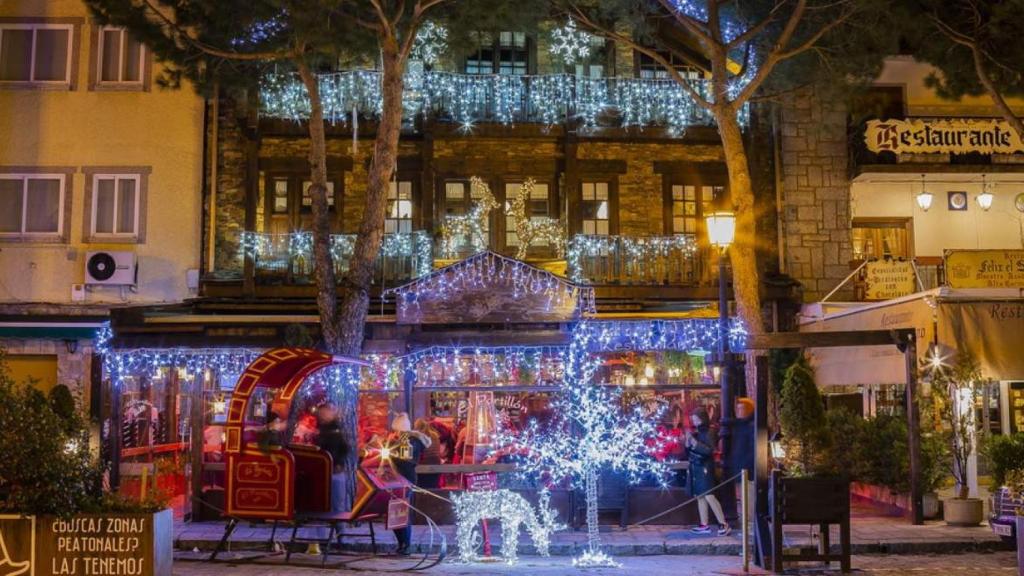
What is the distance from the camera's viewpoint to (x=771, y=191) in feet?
70.4

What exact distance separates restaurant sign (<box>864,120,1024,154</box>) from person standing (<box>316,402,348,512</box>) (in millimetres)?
12851

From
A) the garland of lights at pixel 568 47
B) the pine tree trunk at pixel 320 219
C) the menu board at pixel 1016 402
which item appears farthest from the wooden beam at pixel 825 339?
the garland of lights at pixel 568 47

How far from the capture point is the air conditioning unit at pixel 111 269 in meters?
20.1

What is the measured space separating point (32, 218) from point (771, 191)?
593 inches

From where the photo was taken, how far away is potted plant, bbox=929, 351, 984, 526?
49.5 feet

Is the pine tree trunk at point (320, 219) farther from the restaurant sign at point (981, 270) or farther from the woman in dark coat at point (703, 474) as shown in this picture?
the restaurant sign at point (981, 270)

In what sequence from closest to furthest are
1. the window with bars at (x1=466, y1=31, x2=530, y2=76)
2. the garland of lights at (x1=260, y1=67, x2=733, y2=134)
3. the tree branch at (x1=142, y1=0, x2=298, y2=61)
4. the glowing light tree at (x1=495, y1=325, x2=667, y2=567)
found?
1. the glowing light tree at (x1=495, y1=325, x2=667, y2=567)
2. the tree branch at (x1=142, y1=0, x2=298, y2=61)
3. the garland of lights at (x1=260, y1=67, x2=733, y2=134)
4. the window with bars at (x1=466, y1=31, x2=530, y2=76)

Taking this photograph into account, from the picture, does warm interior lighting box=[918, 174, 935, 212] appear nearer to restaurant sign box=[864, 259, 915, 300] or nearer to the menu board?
restaurant sign box=[864, 259, 915, 300]

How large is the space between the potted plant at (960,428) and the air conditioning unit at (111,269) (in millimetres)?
14672

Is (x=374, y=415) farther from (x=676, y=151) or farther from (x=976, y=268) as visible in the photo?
(x=976, y=268)

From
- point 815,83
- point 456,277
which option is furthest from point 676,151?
point 456,277

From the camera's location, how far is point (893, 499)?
1638 centimetres

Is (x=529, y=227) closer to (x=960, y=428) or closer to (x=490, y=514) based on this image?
(x=960, y=428)

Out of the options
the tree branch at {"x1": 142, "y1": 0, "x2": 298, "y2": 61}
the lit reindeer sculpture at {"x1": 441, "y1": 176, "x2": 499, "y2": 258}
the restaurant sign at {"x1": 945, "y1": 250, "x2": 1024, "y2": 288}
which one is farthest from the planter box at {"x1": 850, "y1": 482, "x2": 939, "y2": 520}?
the tree branch at {"x1": 142, "y1": 0, "x2": 298, "y2": 61}
